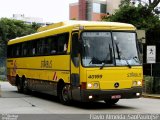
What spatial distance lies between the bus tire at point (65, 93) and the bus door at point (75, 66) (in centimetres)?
58

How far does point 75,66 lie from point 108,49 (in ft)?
4.45

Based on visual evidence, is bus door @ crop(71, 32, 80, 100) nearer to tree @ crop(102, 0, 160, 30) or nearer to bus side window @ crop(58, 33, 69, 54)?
bus side window @ crop(58, 33, 69, 54)

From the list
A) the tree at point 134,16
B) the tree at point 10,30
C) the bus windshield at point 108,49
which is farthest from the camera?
the tree at point 10,30

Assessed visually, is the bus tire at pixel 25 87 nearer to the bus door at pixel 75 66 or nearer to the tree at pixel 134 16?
the bus door at pixel 75 66

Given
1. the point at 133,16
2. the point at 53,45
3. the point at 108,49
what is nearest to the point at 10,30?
the point at 133,16

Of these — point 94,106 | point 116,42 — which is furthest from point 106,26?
point 94,106

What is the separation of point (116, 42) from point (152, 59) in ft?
32.1

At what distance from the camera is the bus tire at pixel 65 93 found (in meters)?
18.3

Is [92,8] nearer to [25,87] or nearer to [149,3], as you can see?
[149,3]

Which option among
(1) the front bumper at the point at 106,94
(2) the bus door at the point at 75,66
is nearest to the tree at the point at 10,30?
(2) the bus door at the point at 75,66

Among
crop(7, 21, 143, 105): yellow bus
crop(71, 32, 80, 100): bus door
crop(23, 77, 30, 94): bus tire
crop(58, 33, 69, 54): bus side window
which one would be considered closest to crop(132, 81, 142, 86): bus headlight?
crop(7, 21, 143, 105): yellow bus

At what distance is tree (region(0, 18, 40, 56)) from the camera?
70312 millimetres

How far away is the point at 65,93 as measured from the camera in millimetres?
18828

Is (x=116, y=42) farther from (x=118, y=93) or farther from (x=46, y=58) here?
(x=46, y=58)
